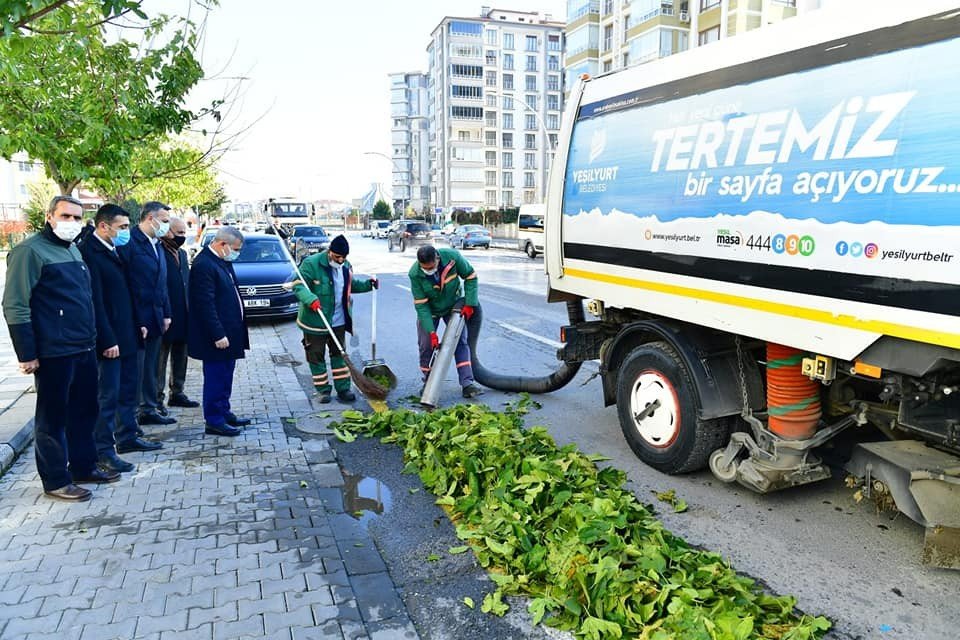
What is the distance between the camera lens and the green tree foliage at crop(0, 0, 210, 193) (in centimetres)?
652

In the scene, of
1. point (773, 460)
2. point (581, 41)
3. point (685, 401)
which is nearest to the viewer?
point (773, 460)

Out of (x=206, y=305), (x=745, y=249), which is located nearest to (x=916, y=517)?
(x=745, y=249)

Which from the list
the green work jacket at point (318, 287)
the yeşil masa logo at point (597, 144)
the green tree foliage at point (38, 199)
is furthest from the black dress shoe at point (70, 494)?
the green tree foliage at point (38, 199)

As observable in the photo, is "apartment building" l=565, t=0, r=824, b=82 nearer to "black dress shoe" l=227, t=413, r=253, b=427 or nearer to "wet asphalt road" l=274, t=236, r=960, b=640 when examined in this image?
"black dress shoe" l=227, t=413, r=253, b=427

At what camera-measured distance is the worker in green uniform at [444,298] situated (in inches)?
290

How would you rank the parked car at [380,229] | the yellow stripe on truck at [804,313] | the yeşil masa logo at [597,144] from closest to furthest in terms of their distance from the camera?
the yellow stripe on truck at [804,313], the yeşil masa logo at [597,144], the parked car at [380,229]

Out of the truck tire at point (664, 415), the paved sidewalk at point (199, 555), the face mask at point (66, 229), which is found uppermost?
the face mask at point (66, 229)

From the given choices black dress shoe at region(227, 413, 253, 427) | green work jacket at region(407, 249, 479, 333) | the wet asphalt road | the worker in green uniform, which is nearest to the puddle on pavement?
the wet asphalt road

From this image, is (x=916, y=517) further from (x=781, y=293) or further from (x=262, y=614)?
(x=262, y=614)

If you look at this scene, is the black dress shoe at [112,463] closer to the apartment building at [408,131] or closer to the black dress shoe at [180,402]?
the black dress shoe at [180,402]

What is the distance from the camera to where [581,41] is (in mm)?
56188

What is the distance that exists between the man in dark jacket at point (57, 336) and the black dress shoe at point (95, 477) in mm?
93

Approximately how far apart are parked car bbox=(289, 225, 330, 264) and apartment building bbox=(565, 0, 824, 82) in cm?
1682

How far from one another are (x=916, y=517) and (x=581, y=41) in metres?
58.1
